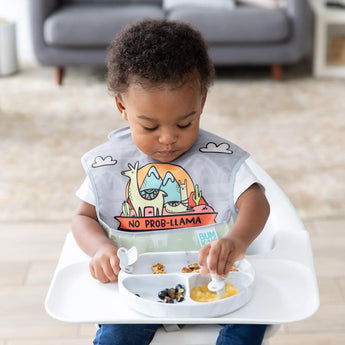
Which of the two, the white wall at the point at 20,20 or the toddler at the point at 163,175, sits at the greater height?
the toddler at the point at 163,175

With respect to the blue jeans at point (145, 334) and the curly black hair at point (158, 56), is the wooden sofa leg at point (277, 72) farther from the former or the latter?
the blue jeans at point (145, 334)

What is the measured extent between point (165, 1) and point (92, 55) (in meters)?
0.57

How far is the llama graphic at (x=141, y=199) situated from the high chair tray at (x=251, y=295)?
14 cm

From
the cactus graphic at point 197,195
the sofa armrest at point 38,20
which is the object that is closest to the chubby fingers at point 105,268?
the cactus graphic at point 197,195

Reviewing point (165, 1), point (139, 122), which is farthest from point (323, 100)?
point (139, 122)

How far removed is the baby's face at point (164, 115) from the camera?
39.6 inches

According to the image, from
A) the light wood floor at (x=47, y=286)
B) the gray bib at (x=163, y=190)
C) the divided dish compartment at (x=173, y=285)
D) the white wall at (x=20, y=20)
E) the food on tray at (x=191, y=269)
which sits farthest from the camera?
the white wall at (x=20, y=20)

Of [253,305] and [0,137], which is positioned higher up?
[253,305]

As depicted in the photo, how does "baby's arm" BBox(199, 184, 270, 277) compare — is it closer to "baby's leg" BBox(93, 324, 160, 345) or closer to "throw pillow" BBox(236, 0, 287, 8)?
"baby's leg" BBox(93, 324, 160, 345)

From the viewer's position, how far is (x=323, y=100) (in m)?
3.35

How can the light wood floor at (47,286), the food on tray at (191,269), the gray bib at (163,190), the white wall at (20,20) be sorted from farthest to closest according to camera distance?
the white wall at (20,20)
the light wood floor at (47,286)
the gray bib at (163,190)
the food on tray at (191,269)

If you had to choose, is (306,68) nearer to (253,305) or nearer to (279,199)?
(279,199)

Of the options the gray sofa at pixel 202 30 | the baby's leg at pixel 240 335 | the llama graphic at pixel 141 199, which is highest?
the llama graphic at pixel 141 199

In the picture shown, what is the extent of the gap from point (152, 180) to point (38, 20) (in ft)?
8.79
